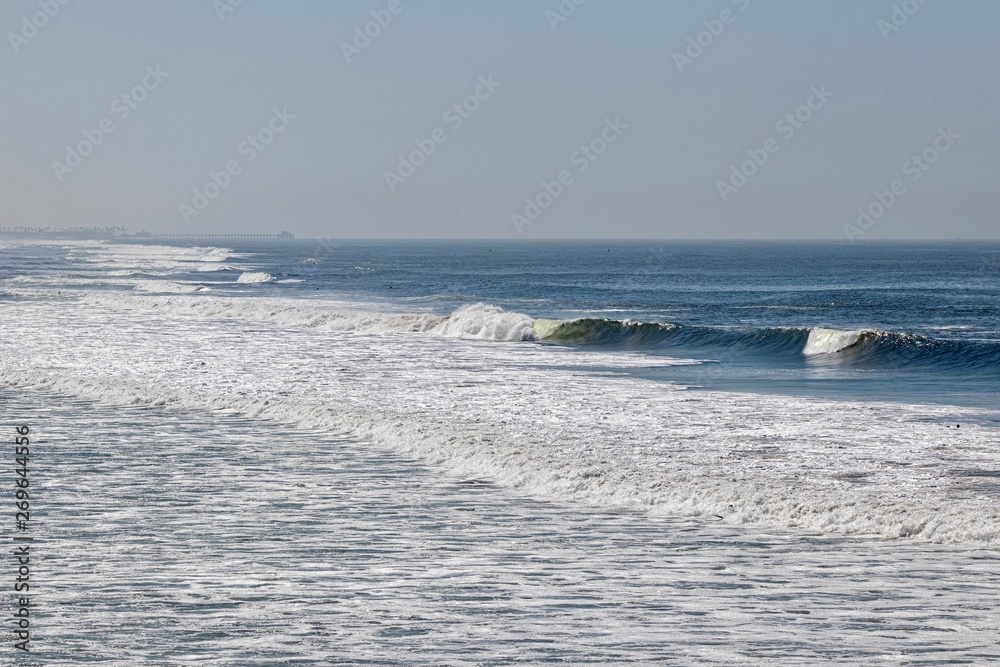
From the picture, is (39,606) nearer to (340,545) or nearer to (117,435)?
(340,545)

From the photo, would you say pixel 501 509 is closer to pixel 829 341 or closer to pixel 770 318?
pixel 829 341

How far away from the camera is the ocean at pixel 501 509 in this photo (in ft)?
22.3

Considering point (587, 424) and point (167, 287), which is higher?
point (167, 287)

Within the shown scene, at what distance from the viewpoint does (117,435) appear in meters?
14.4

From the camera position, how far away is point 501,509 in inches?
414

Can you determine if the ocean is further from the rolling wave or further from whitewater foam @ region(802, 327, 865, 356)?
whitewater foam @ region(802, 327, 865, 356)

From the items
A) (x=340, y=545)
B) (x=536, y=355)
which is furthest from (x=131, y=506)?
(x=536, y=355)

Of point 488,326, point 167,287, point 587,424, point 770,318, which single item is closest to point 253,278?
point 167,287

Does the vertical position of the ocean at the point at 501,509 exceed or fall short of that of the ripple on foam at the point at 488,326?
it falls short

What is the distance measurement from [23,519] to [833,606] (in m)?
7.33

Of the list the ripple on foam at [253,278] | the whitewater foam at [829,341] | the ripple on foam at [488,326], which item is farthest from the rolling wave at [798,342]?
the ripple on foam at [253,278]

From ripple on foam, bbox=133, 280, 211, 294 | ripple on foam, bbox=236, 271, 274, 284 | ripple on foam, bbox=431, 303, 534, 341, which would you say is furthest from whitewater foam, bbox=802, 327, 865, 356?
ripple on foam, bbox=236, 271, 274, 284

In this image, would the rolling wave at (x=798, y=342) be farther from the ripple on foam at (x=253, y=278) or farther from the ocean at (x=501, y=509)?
the ripple on foam at (x=253, y=278)

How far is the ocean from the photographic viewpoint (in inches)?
267
